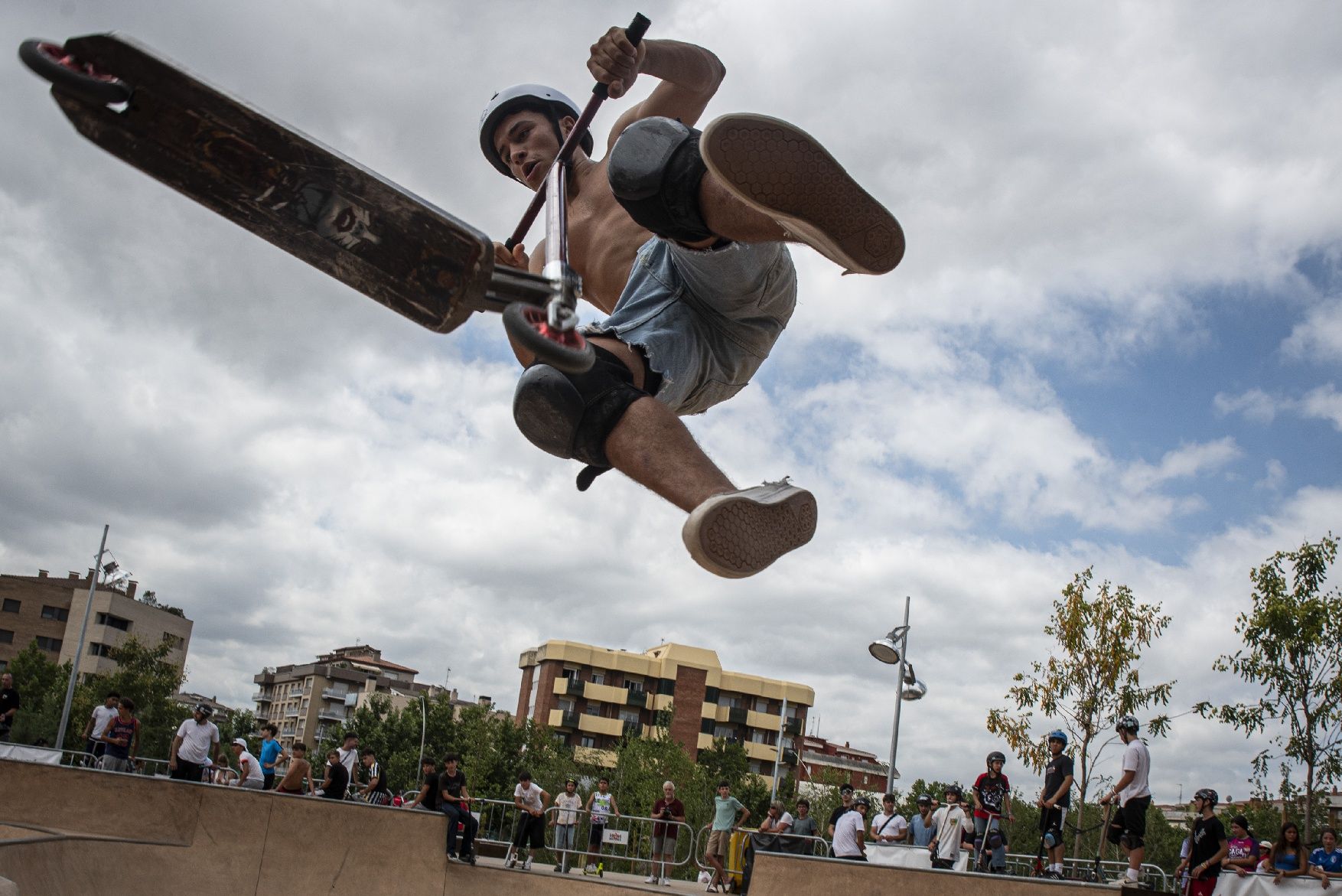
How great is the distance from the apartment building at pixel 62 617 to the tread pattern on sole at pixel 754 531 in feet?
251

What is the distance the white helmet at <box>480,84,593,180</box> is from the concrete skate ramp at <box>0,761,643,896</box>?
7453 millimetres

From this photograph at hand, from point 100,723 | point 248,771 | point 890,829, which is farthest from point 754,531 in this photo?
point 100,723

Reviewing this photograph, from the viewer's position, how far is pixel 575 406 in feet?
10.9

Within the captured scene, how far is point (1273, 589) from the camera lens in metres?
13.5

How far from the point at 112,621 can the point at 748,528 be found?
85.0m

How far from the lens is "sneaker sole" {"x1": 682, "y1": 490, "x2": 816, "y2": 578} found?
2.86m

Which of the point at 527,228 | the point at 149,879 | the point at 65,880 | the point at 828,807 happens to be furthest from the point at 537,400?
the point at 828,807

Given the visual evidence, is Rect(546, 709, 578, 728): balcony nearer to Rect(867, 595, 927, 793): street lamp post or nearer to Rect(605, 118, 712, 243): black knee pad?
Rect(867, 595, 927, 793): street lamp post

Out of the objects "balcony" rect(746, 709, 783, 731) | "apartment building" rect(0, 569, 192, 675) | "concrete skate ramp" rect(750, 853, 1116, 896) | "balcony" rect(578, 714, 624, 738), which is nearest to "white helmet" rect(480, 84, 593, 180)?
"concrete skate ramp" rect(750, 853, 1116, 896)

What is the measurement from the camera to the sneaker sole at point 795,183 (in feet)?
9.58

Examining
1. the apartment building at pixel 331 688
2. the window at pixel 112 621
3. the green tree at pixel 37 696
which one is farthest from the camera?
the apartment building at pixel 331 688

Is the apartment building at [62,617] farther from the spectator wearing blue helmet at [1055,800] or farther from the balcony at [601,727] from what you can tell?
the spectator wearing blue helmet at [1055,800]

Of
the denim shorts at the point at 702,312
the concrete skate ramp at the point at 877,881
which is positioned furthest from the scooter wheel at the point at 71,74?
the concrete skate ramp at the point at 877,881

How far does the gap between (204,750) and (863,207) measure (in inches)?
464
